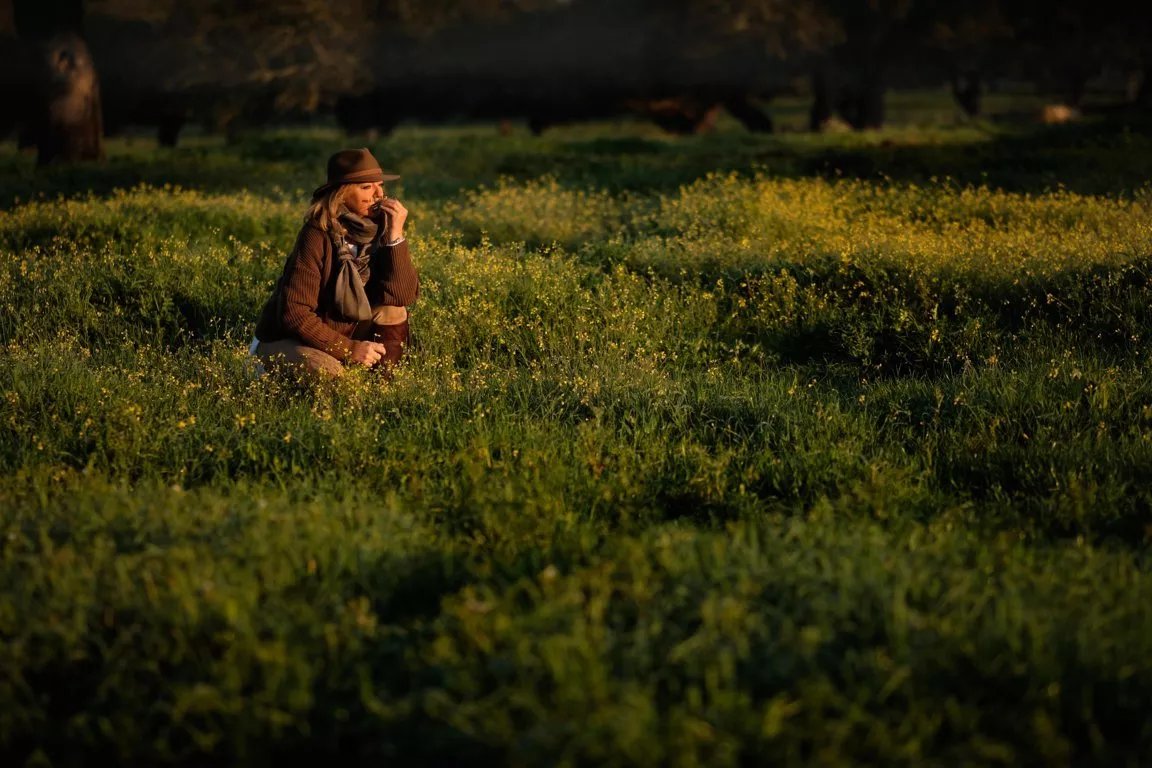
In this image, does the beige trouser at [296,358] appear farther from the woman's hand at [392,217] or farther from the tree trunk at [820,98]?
the tree trunk at [820,98]

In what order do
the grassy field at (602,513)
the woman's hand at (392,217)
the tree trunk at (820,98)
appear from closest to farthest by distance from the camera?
the grassy field at (602,513) < the woman's hand at (392,217) < the tree trunk at (820,98)

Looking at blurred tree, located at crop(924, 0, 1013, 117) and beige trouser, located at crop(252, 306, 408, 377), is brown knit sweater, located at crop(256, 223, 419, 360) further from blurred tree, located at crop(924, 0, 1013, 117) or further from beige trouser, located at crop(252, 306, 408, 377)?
blurred tree, located at crop(924, 0, 1013, 117)

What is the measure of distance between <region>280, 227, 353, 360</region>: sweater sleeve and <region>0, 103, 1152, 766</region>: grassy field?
1.21 feet

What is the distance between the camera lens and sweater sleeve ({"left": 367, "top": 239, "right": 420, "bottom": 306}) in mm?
6559

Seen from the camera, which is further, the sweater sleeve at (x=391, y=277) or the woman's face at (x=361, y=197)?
the sweater sleeve at (x=391, y=277)

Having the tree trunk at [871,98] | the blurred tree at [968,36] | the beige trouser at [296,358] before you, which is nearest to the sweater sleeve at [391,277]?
the beige trouser at [296,358]

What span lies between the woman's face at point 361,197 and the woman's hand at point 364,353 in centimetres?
80

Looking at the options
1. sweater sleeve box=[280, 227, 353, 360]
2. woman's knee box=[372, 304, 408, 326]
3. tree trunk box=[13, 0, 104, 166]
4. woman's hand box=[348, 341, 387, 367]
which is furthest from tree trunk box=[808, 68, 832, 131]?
sweater sleeve box=[280, 227, 353, 360]

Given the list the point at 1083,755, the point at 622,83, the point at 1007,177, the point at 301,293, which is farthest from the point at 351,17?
the point at 1083,755

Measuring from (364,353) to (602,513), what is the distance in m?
2.38

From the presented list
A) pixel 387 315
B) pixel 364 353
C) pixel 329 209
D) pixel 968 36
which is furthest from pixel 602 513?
pixel 968 36

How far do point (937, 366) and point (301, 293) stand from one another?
13.3 feet

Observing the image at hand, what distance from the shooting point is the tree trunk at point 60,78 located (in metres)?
19.8

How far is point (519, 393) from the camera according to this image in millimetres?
6047
